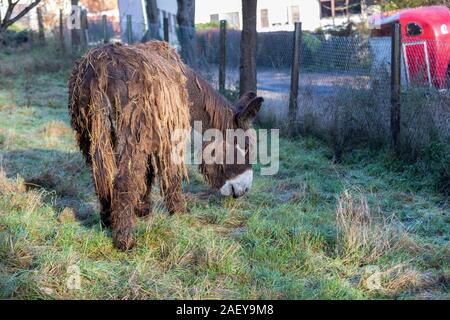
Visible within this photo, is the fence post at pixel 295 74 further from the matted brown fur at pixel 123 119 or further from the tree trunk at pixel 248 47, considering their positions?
the matted brown fur at pixel 123 119

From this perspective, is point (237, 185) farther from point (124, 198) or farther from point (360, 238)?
point (360, 238)

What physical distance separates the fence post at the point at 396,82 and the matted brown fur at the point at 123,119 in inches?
138

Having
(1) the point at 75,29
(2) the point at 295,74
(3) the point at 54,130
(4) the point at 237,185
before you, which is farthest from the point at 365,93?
(1) the point at 75,29

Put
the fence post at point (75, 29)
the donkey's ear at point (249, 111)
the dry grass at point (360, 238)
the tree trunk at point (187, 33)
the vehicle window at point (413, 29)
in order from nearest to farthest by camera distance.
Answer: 1. the dry grass at point (360, 238)
2. the donkey's ear at point (249, 111)
3. the tree trunk at point (187, 33)
4. the vehicle window at point (413, 29)
5. the fence post at point (75, 29)

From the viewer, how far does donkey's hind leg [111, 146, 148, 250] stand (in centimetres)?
451

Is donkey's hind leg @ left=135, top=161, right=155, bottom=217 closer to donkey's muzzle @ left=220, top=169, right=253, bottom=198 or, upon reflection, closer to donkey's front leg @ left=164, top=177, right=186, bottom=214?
donkey's front leg @ left=164, top=177, right=186, bottom=214

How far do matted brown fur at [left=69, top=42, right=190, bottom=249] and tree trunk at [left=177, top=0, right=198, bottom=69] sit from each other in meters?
7.77

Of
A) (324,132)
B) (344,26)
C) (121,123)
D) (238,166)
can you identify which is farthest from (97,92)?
(344,26)

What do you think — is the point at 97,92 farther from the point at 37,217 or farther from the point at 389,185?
the point at 389,185

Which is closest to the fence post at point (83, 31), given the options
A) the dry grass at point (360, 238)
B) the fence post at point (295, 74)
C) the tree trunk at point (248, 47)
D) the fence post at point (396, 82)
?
the tree trunk at point (248, 47)

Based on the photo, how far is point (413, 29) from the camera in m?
13.9

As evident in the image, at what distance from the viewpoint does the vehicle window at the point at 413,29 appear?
44.8ft
